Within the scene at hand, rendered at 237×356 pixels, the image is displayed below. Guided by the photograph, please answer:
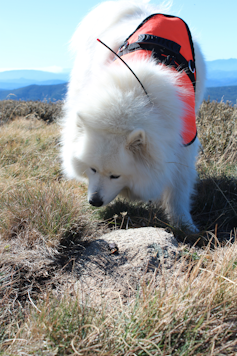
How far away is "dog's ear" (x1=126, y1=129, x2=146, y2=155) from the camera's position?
2104 mm

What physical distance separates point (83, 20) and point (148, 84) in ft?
9.32

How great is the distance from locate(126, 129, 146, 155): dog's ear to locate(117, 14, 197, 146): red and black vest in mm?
469

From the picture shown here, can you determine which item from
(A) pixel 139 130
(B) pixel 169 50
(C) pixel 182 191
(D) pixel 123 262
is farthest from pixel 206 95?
(D) pixel 123 262

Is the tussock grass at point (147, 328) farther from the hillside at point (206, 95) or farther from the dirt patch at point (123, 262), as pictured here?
the hillside at point (206, 95)

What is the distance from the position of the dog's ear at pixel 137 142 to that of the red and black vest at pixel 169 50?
469mm

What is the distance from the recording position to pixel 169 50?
9.03ft

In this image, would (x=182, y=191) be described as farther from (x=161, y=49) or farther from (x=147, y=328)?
(x=147, y=328)

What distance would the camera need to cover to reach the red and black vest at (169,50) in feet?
8.50

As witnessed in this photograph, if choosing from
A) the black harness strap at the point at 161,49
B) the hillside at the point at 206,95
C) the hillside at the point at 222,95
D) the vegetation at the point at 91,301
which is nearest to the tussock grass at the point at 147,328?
the vegetation at the point at 91,301

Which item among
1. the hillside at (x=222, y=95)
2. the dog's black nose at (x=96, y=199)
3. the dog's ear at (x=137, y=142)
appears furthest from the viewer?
the hillside at (x=222, y=95)

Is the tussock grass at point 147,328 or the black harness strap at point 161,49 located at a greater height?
the black harness strap at point 161,49

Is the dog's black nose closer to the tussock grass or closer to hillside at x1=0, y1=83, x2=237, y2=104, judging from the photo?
the tussock grass

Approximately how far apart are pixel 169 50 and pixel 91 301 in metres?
2.43

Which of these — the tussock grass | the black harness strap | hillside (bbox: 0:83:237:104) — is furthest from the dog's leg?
hillside (bbox: 0:83:237:104)
